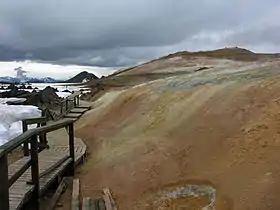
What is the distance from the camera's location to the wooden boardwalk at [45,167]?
5.60 m

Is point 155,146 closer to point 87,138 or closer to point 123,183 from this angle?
point 123,183

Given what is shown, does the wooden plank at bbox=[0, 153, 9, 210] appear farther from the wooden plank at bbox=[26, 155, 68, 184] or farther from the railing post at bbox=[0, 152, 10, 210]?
the wooden plank at bbox=[26, 155, 68, 184]

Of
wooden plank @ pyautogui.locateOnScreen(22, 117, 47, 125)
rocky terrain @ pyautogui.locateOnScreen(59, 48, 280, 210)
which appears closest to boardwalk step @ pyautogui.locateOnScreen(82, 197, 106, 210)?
rocky terrain @ pyautogui.locateOnScreen(59, 48, 280, 210)

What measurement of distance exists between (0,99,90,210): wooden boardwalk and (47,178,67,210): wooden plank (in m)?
0.21

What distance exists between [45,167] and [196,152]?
10.5 feet

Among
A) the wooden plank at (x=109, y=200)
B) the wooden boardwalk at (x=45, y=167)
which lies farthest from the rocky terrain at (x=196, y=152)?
the wooden boardwalk at (x=45, y=167)

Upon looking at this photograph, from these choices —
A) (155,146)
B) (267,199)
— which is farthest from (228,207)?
(155,146)

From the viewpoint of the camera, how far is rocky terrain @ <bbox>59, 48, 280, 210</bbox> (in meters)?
6.99

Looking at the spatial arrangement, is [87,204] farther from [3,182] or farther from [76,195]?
[3,182]

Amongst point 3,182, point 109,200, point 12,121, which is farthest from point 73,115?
point 3,182

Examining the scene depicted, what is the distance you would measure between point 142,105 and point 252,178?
8.98m

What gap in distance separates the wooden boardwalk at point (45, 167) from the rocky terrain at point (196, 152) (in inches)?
23.1

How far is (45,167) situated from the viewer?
7711 mm

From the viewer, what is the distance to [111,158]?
10.4 meters
